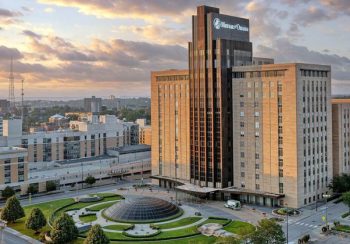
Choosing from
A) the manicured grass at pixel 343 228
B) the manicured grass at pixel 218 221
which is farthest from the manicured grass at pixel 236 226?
the manicured grass at pixel 343 228

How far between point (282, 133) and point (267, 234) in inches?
1730

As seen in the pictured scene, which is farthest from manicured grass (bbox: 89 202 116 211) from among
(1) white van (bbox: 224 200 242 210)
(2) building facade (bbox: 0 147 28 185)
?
(2) building facade (bbox: 0 147 28 185)

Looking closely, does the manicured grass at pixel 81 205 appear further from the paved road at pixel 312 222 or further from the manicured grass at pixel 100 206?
the paved road at pixel 312 222

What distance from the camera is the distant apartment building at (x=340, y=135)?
120925 mm

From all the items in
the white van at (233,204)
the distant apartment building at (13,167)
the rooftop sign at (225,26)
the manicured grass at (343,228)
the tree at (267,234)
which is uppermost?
the rooftop sign at (225,26)

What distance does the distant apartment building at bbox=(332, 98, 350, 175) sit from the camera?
397 ft

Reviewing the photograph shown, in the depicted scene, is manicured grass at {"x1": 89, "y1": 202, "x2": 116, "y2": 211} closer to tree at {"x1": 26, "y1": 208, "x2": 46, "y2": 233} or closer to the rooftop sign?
tree at {"x1": 26, "y1": 208, "x2": 46, "y2": 233}

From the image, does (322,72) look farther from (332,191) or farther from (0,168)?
(0,168)

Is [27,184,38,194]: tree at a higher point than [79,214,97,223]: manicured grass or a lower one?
higher

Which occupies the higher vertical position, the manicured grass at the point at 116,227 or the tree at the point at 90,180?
the tree at the point at 90,180

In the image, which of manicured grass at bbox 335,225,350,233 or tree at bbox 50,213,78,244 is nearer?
tree at bbox 50,213,78,244

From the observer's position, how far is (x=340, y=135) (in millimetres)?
121312

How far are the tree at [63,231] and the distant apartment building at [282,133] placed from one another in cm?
4781

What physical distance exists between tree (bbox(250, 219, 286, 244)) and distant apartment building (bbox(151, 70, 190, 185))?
6015 centimetres
